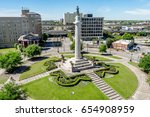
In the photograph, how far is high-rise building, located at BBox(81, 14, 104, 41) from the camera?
140m

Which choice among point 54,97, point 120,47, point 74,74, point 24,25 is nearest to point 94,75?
point 74,74

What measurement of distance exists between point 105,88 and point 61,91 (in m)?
12.6

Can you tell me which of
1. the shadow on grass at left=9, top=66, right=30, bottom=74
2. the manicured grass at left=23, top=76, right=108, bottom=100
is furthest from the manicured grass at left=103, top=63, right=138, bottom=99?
the shadow on grass at left=9, top=66, right=30, bottom=74

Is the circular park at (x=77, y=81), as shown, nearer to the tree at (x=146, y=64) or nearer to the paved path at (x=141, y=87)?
the paved path at (x=141, y=87)

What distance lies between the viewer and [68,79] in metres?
50.6

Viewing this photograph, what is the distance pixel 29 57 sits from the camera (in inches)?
3083

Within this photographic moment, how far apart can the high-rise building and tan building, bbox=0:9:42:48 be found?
145 ft

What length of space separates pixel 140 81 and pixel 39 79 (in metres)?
32.2

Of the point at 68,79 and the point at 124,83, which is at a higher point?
the point at 68,79

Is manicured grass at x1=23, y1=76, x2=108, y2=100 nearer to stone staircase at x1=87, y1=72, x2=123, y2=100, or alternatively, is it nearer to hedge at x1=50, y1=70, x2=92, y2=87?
hedge at x1=50, y1=70, x2=92, y2=87

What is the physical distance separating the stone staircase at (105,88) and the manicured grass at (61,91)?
1.40 metres

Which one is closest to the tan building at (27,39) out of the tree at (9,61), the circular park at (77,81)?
the circular park at (77,81)

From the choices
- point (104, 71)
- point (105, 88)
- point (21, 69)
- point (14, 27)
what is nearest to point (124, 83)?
point (105, 88)

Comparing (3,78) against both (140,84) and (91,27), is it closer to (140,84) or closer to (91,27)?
(140,84)
